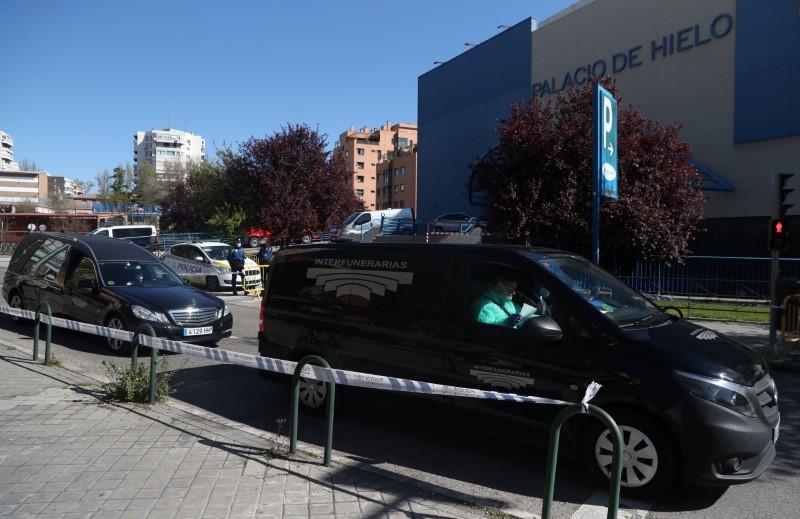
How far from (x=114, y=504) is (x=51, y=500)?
433 millimetres

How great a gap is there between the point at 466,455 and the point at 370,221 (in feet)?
82.0

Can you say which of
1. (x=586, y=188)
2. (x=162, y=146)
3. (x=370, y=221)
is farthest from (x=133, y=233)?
(x=162, y=146)

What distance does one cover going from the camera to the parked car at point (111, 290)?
8.73 metres

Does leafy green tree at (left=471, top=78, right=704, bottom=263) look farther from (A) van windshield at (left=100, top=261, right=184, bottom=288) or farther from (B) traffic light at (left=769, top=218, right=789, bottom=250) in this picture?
(A) van windshield at (left=100, top=261, right=184, bottom=288)

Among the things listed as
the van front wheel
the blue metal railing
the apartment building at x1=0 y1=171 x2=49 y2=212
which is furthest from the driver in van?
the apartment building at x1=0 y1=171 x2=49 y2=212

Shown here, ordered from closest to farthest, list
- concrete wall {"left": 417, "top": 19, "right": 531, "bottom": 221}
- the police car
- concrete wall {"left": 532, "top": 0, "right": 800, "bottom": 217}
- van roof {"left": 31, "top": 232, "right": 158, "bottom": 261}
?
van roof {"left": 31, "top": 232, "right": 158, "bottom": 261} < the police car < concrete wall {"left": 532, "top": 0, "right": 800, "bottom": 217} < concrete wall {"left": 417, "top": 19, "right": 531, "bottom": 221}

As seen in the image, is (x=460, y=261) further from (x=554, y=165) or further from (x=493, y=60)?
(x=493, y=60)

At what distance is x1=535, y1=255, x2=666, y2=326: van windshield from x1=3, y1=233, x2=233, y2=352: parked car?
19.9ft

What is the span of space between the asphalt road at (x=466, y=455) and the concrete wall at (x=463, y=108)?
2312cm

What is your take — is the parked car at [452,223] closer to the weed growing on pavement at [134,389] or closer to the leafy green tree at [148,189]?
the weed growing on pavement at [134,389]

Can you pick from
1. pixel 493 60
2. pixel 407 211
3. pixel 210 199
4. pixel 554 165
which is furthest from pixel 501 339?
pixel 210 199

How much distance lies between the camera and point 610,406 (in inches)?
160

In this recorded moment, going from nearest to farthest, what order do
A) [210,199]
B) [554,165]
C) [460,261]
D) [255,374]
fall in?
[460,261], [255,374], [554,165], [210,199]

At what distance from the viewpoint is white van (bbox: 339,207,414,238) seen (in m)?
28.8
